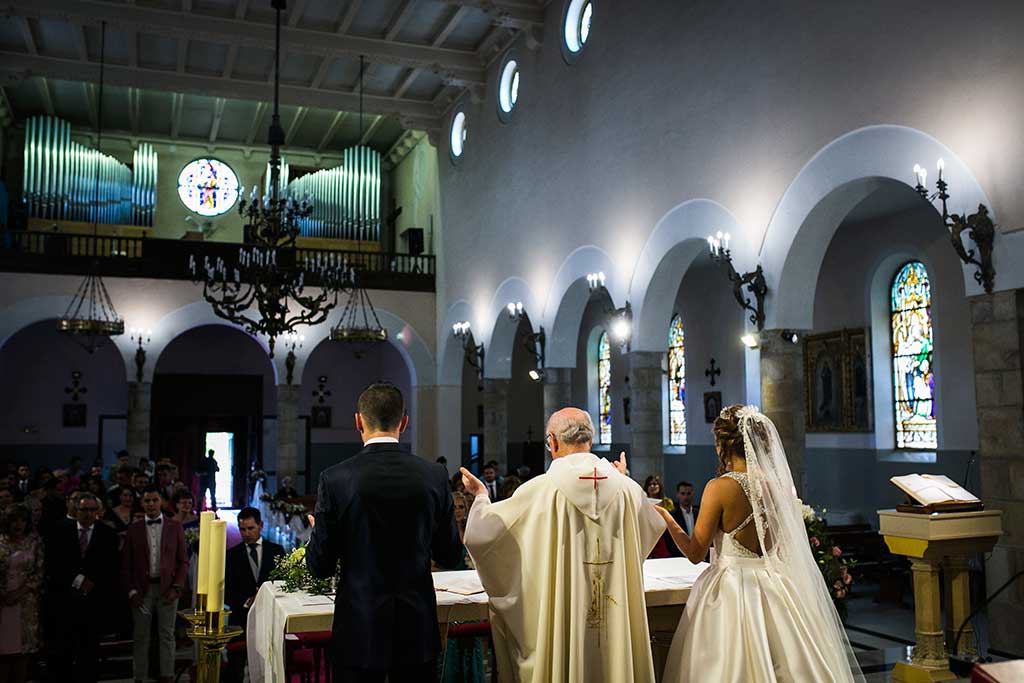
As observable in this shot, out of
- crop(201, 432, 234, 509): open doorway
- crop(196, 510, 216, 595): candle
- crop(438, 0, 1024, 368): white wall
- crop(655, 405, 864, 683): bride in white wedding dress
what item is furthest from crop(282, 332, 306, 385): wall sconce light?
crop(196, 510, 216, 595): candle

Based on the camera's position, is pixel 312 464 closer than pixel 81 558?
No

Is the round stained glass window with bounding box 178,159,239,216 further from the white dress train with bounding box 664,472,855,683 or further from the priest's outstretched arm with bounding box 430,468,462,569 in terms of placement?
the white dress train with bounding box 664,472,855,683

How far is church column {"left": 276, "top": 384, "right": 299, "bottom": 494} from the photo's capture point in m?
18.6

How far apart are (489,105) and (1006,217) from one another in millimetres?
11596

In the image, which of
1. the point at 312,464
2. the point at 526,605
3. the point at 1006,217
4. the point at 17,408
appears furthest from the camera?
the point at 312,464

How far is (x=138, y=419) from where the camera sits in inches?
703

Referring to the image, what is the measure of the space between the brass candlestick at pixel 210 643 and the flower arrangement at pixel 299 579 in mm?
2017

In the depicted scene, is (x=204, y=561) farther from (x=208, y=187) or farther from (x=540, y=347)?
(x=208, y=187)

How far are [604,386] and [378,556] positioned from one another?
17.2 metres

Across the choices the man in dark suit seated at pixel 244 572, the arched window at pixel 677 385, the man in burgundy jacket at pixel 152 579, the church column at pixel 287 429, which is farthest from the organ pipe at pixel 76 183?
the man in dark suit seated at pixel 244 572

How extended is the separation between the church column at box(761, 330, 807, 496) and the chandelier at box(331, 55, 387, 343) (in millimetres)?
6640

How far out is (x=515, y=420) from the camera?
875 inches

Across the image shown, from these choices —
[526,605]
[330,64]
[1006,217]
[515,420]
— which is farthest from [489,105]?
[526,605]

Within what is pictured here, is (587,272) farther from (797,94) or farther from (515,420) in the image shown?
(515,420)
